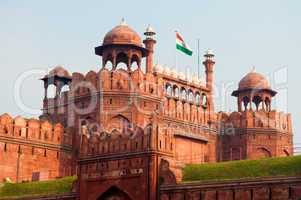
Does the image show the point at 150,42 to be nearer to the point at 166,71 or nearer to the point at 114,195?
the point at 166,71

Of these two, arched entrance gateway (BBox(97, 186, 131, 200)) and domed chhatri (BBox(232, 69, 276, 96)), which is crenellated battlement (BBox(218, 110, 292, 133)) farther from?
arched entrance gateway (BBox(97, 186, 131, 200))

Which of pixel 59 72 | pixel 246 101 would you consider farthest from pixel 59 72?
pixel 246 101

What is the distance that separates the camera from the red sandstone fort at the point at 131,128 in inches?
924

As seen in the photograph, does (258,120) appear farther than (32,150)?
Yes

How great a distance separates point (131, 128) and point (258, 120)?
48.0 feet

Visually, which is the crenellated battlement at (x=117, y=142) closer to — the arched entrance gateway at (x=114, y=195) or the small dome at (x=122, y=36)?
the arched entrance gateway at (x=114, y=195)

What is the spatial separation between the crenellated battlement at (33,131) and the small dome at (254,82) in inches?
471

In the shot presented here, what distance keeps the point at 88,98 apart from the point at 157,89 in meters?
3.70

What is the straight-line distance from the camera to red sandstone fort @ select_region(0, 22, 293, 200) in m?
23.5

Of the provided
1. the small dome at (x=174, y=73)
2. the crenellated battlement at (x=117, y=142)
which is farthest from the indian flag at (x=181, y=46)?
the crenellated battlement at (x=117, y=142)

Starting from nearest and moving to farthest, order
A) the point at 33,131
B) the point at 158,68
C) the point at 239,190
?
the point at 239,190 → the point at 33,131 → the point at 158,68

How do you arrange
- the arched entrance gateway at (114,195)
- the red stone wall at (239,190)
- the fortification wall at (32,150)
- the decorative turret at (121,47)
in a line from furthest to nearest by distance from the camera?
1. the decorative turret at (121,47)
2. the fortification wall at (32,150)
3. the arched entrance gateway at (114,195)
4. the red stone wall at (239,190)

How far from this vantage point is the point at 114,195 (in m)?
23.7

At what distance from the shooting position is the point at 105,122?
3256 cm
